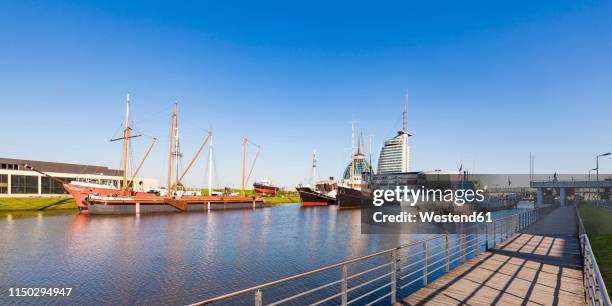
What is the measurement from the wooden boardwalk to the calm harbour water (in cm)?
887

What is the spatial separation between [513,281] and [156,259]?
19.4 meters

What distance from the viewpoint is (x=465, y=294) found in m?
9.11

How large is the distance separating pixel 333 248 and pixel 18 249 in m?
22.6

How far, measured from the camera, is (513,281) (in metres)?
10.3

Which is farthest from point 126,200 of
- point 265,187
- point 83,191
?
point 265,187

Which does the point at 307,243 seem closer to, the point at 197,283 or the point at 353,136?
the point at 197,283

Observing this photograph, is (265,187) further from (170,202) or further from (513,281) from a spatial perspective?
(513,281)

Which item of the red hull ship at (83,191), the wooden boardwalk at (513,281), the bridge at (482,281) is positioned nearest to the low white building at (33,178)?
the red hull ship at (83,191)

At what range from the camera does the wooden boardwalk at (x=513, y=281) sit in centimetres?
866

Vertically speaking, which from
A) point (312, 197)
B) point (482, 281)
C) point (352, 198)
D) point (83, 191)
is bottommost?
point (312, 197)

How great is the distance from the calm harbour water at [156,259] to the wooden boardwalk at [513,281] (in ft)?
29.1

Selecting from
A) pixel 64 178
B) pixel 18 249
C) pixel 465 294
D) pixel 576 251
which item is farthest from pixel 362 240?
pixel 64 178

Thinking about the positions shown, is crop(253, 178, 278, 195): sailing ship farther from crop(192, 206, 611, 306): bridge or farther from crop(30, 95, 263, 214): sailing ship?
crop(192, 206, 611, 306): bridge

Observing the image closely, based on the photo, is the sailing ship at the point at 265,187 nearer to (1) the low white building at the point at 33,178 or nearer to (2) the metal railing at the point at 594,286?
(1) the low white building at the point at 33,178
